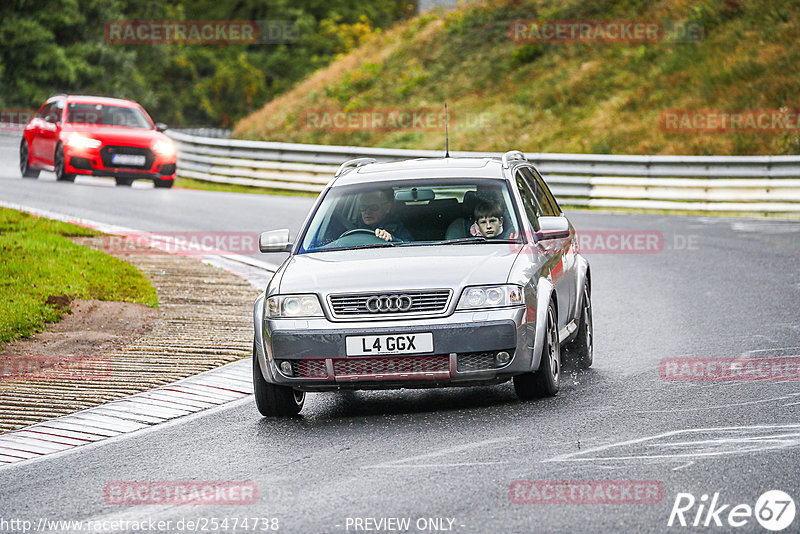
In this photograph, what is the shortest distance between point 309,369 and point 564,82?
29.4 m

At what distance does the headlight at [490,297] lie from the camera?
808cm

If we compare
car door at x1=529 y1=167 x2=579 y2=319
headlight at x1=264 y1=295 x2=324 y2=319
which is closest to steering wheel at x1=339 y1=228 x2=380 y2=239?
headlight at x1=264 y1=295 x2=324 y2=319

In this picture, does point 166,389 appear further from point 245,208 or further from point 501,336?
point 245,208

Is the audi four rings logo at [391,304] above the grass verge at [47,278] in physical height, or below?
above

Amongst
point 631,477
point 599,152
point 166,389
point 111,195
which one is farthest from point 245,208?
point 631,477

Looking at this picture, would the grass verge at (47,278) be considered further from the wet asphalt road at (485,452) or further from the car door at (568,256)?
the car door at (568,256)

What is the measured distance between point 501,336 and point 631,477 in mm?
1796

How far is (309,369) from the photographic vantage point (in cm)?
813

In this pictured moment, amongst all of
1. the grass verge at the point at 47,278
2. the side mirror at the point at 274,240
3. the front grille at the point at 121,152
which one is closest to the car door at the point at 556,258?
the side mirror at the point at 274,240

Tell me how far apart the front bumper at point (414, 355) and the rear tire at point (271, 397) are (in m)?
0.34

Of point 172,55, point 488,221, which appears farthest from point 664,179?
point 172,55

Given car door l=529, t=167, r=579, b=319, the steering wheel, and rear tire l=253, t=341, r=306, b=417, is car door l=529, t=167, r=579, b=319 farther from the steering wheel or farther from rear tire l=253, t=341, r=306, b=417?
rear tire l=253, t=341, r=306, b=417

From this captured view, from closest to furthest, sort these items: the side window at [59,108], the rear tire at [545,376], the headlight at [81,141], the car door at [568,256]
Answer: the rear tire at [545,376], the car door at [568,256], the headlight at [81,141], the side window at [59,108]

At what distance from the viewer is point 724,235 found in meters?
19.7
